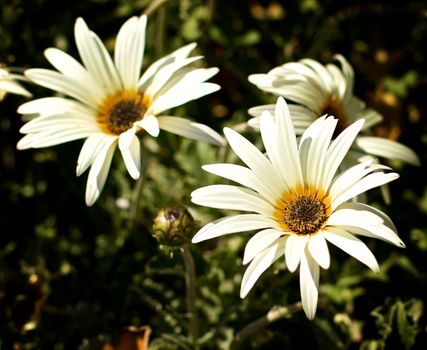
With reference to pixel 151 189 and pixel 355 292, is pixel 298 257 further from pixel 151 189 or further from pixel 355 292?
pixel 151 189

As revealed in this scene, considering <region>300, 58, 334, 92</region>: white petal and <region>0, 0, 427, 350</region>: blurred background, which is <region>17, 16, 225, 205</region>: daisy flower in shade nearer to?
<region>0, 0, 427, 350</region>: blurred background

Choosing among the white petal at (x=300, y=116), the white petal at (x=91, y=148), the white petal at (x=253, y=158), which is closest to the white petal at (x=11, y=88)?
the white petal at (x=91, y=148)

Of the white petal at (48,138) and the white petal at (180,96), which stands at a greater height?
the white petal at (180,96)

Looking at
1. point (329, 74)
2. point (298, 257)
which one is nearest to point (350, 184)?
point (298, 257)

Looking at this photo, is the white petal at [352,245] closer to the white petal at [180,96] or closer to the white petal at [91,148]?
the white petal at [180,96]

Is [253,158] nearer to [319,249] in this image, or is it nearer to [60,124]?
[319,249]

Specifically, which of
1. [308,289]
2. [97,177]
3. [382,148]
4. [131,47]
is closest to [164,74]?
[131,47]
